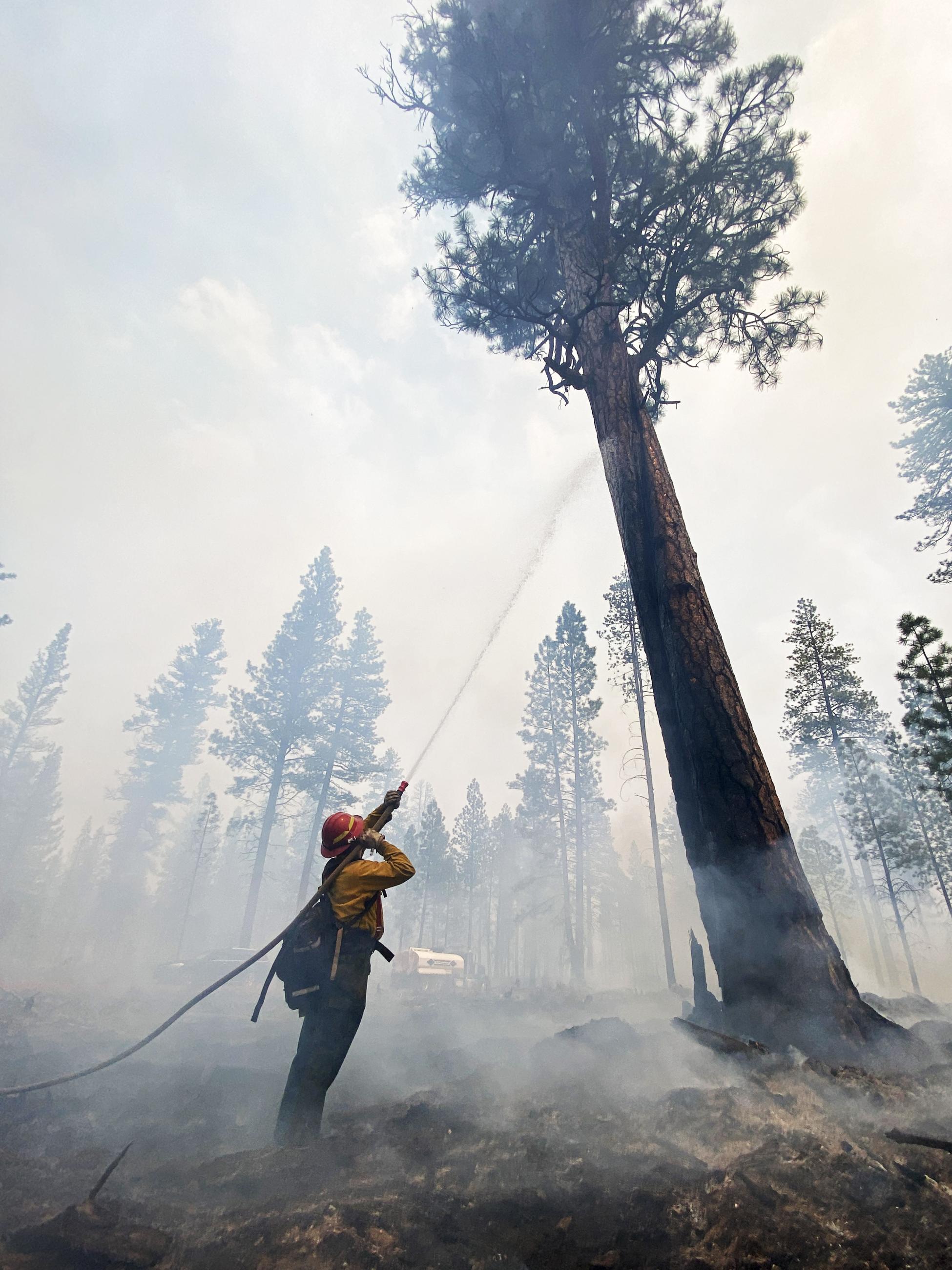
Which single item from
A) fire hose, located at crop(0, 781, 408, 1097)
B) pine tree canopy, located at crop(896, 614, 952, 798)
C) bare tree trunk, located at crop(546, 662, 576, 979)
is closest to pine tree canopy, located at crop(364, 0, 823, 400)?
fire hose, located at crop(0, 781, 408, 1097)

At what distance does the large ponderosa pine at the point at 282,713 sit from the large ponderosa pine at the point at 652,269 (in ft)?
79.0

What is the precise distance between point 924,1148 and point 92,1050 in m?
8.59

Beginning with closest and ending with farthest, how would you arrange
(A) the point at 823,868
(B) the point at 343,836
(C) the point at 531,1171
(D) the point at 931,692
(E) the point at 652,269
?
1. (C) the point at 531,1171
2. (B) the point at 343,836
3. (E) the point at 652,269
4. (D) the point at 931,692
5. (A) the point at 823,868

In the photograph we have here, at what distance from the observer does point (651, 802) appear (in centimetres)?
2358

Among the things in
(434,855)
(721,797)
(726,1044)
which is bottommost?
(726,1044)

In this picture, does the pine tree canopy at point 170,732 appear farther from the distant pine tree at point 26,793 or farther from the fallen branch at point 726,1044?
the fallen branch at point 726,1044

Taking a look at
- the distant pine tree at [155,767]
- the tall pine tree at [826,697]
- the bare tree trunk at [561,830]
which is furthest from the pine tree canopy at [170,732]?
the tall pine tree at [826,697]

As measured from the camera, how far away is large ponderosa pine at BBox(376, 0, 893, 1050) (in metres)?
4.17

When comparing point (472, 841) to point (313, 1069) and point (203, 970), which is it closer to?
point (203, 970)

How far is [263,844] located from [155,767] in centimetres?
1483

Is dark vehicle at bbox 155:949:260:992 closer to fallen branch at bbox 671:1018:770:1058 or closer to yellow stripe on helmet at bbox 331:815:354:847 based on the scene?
yellow stripe on helmet at bbox 331:815:354:847

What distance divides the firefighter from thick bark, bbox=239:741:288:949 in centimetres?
2346

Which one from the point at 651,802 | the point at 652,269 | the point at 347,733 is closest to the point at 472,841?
the point at 347,733

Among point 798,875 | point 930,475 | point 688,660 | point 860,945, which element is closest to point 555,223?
point 688,660
